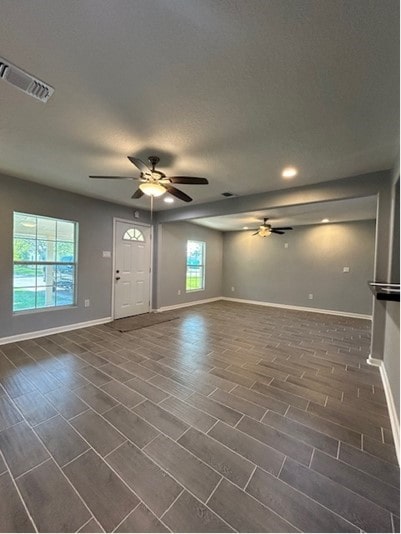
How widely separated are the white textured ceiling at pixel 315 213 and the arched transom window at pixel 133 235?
5.41ft

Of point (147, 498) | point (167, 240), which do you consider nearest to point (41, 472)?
point (147, 498)

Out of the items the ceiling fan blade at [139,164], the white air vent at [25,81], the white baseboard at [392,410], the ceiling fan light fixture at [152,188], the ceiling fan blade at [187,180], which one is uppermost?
the white air vent at [25,81]

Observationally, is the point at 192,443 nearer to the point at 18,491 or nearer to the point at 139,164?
the point at 18,491

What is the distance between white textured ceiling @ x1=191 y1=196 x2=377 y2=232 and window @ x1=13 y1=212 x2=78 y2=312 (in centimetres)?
295

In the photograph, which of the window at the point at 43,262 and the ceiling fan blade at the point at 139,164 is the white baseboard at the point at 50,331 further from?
the ceiling fan blade at the point at 139,164

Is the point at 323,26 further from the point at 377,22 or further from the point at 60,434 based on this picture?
the point at 60,434

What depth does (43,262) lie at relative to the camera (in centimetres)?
387

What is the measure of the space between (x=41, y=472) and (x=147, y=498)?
2.31 ft

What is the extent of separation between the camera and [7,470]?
1384mm

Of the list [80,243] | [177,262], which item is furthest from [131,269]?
[177,262]

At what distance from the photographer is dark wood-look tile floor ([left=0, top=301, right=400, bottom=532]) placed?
117 cm

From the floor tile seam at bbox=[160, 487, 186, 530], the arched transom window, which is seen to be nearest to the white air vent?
the floor tile seam at bbox=[160, 487, 186, 530]

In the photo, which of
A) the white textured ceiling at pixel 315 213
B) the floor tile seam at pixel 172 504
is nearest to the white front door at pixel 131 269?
the white textured ceiling at pixel 315 213

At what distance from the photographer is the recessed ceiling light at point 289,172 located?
2951 mm
